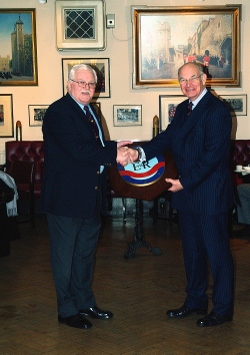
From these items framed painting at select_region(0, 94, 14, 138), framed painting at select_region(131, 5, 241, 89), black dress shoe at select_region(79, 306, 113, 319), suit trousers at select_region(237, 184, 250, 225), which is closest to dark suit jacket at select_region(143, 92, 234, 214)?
black dress shoe at select_region(79, 306, 113, 319)

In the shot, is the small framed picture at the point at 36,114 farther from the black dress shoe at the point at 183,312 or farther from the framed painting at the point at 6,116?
the black dress shoe at the point at 183,312

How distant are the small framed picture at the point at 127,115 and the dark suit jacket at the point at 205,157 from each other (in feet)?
19.9

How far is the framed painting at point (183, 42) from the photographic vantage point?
32.6 ft

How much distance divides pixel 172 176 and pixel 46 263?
2149mm

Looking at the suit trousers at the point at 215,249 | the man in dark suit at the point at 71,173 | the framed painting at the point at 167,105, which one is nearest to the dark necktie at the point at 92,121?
the man in dark suit at the point at 71,173

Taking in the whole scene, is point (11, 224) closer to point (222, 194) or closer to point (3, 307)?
point (3, 307)

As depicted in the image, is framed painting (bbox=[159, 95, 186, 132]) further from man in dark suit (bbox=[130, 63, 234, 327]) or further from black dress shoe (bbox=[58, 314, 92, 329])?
black dress shoe (bbox=[58, 314, 92, 329])

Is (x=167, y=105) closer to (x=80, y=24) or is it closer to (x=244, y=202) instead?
(x=80, y=24)

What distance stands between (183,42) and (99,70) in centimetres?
152

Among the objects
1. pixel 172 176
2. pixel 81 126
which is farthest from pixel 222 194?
pixel 81 126

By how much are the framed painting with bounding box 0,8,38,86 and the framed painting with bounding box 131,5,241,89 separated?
174 cm

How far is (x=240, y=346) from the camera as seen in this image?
3713mm

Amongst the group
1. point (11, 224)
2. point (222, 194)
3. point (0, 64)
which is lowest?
point (11, 224)

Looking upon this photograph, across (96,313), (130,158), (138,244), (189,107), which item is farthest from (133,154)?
(138,244)
